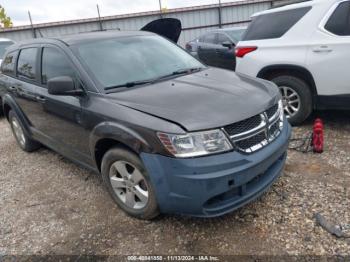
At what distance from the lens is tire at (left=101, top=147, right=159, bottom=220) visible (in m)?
2.54

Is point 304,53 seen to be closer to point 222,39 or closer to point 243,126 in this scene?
point 243,126

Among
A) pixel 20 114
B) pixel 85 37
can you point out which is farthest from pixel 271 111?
pixel 20 114

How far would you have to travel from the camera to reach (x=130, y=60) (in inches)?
126

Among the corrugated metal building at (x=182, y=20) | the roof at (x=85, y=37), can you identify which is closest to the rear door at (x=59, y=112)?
the roof at (x=85, y=37)

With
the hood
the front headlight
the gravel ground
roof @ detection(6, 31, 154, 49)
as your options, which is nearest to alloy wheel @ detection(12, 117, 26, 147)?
the gravel ground

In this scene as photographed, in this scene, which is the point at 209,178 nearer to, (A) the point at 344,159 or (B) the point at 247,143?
(B) the point at 247,143

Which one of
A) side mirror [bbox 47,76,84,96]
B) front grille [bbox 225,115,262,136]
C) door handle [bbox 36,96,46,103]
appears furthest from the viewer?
door handle [bbox 36,96,46,103]

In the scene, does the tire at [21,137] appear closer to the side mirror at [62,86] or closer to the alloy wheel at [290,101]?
the side mirror at [62,86]

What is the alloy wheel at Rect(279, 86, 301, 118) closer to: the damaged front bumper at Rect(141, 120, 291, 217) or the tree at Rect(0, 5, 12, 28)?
the damaged front bumper at Rect(141, 120, 291, 217)

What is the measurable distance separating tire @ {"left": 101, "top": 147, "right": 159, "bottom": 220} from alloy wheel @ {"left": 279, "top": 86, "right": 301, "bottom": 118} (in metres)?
2.92

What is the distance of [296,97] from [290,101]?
0.11 meters

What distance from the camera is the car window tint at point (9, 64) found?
177 inches

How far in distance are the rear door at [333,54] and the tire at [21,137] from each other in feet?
14.3

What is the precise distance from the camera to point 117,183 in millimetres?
2895
